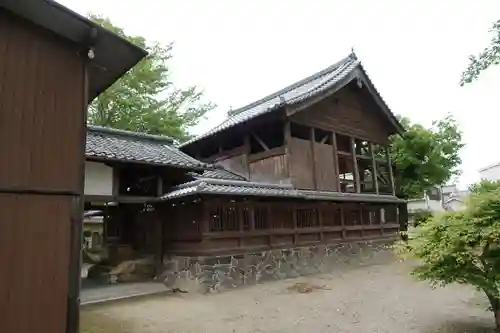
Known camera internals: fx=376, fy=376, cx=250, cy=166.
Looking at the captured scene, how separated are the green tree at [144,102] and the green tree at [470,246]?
15405 millimetres


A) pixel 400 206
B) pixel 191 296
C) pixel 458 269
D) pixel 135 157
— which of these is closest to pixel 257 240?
pixel 191 296

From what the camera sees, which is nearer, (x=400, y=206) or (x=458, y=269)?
(x=458, y=269)

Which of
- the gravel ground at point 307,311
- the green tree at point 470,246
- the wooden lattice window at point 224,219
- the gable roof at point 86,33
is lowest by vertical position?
the gravel ground at point 307,311

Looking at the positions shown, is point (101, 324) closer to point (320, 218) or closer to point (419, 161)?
point (320, 218)

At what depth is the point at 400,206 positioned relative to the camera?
18781 mm

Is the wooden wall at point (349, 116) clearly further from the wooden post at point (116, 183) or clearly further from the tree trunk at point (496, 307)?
the tree trunk at point (496, 307)

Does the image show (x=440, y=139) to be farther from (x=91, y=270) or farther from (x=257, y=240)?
(x=91, y=270)

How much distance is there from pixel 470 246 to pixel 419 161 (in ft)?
52.8

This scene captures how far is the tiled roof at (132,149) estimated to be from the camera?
9.15 meters

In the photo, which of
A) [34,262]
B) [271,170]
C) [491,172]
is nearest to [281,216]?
Answer: [271,170]

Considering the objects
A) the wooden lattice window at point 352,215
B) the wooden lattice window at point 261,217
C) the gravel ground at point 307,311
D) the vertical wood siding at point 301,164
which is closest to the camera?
the gravel ground at point 307,311

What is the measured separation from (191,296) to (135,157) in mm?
3705

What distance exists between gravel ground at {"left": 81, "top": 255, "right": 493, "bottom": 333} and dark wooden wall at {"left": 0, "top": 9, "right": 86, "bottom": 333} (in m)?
2.38

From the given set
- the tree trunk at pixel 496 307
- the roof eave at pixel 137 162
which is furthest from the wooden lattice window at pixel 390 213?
the tree trunk at pixel 496 307
